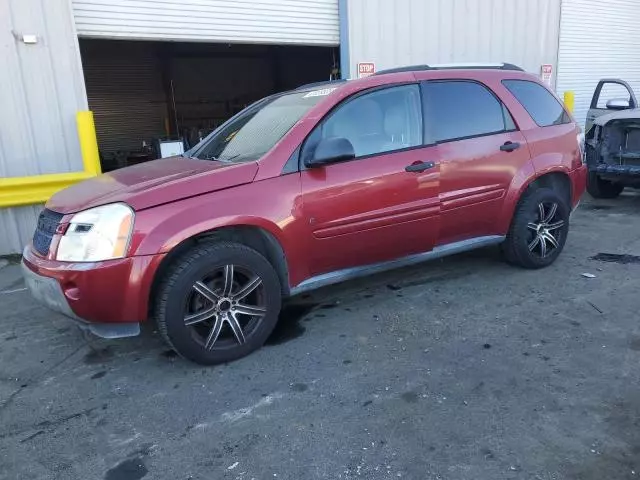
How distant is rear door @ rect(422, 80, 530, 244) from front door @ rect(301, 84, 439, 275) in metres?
0.13

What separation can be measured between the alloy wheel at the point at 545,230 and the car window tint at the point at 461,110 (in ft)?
2.85

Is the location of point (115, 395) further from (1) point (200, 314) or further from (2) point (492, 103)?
(2) point (492, 103)

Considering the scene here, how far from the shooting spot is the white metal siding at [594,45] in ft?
37.6

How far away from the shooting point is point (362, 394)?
284 cm

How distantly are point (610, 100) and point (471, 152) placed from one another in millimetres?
5131

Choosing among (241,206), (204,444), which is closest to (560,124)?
(241,206)

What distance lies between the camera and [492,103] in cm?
427

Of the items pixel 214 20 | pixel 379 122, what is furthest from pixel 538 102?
Result: pixel 214 20

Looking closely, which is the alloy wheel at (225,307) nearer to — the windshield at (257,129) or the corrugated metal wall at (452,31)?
the windshield at (257,129)

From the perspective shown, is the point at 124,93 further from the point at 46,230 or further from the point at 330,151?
the point at 330,151

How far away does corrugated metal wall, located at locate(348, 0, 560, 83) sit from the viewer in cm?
833

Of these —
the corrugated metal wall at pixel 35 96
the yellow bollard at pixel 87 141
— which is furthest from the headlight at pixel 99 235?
the corrugated metal wall at pixel 35 96

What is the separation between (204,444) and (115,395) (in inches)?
31.9

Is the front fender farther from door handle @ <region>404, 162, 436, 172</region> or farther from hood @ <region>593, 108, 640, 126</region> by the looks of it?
hood @ <region>593, 108, 640, 126</region>
